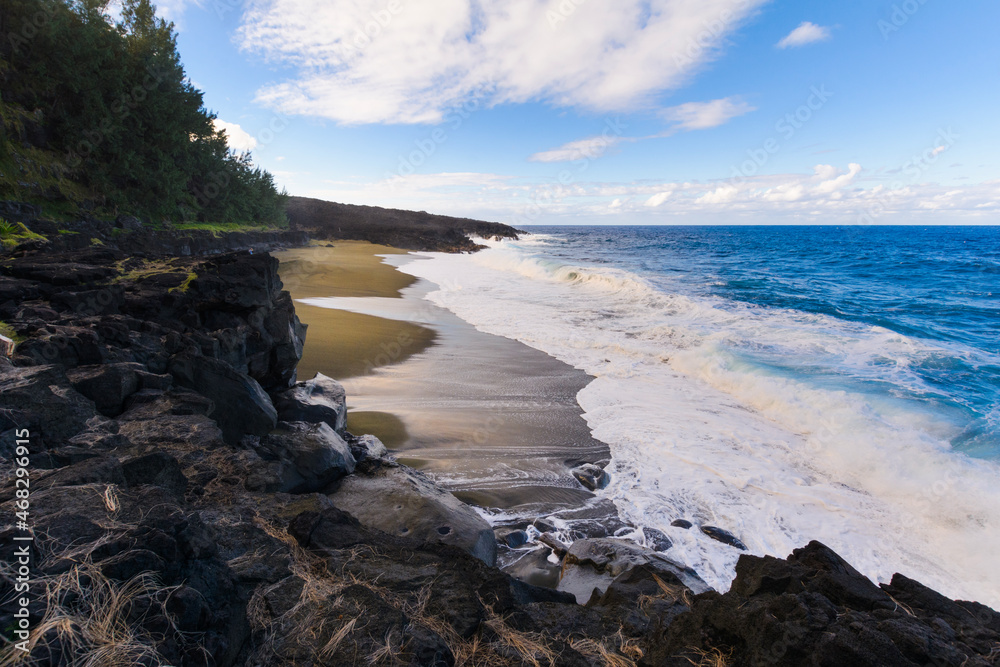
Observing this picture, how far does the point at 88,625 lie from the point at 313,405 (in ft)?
15.1

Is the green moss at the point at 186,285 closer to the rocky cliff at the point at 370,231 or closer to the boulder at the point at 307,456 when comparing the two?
the boulder at the point at 307,456

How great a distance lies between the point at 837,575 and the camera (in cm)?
280

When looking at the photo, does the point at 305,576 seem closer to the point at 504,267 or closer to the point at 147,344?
the point at 147,344

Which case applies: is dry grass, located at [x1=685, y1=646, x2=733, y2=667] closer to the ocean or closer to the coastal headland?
the coastal headland

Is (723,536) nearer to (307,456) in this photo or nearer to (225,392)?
(307,456)

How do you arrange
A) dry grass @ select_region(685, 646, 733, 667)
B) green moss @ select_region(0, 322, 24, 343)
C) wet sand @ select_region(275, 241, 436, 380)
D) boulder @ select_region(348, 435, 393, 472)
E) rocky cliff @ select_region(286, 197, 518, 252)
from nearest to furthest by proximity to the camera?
dry grass @ select_region(685, 646, 733, 667), green moss @ select_region(0, 322, 24, 343), boulder @ select_region(348, 435, 393, 472), wet sand @ select_region(275, 241, 436, 380), rocky cliff @ select_region(286, 197, 518, 252)

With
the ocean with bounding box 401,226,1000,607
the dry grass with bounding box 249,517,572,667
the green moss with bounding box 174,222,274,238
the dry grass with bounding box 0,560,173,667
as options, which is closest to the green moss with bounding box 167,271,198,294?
the dry grass with bounding box 249,517,572,667

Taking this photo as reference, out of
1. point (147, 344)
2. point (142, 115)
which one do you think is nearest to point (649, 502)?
point (147, 344)

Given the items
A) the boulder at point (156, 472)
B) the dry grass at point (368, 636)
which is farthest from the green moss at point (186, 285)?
the dry grass at point (368, 636)

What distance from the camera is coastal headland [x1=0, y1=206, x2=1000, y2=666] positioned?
1848 millimetres

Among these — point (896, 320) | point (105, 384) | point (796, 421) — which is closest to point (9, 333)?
point (105, 384)

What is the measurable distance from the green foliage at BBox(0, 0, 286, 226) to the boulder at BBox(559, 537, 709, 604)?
19545 mm

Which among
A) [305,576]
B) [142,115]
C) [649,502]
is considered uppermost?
[142,115]

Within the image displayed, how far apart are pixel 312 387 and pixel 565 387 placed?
16.1 feet
